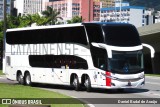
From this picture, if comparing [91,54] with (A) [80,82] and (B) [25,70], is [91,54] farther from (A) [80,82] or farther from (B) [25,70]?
(B) [25,70]

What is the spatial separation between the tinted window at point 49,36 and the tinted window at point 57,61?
2.98 ft

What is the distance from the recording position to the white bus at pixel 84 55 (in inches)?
990

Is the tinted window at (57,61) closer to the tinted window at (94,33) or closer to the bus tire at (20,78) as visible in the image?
the tinted window at (94,33)

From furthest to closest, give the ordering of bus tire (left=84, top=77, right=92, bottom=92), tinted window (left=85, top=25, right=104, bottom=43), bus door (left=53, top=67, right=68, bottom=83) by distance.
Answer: bus door (left=53, top=67, right=68, bottom=83), bus tire (left=84, top=77, right=92, bottom=92), tinted window (left=85, top=25, right=104, bottom=43)

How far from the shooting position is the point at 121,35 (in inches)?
1013

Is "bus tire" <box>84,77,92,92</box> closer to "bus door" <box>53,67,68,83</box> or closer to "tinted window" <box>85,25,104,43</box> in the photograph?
"bus door" <box>53,67,68,83</box>

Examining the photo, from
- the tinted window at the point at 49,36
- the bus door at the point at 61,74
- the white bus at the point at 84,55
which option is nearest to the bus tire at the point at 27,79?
the white bus at the point at 84,55

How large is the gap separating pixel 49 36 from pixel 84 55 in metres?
3.63

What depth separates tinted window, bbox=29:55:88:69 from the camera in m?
26.9

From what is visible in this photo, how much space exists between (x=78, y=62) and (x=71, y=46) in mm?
1039

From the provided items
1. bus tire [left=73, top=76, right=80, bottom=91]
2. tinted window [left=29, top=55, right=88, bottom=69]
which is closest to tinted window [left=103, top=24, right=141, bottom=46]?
tinted window [left=29, top=55, right=88, bottom=69]

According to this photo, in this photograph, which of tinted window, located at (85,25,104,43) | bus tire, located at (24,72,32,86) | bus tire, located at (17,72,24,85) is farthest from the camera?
bus tire, located at (17,72,24,85)

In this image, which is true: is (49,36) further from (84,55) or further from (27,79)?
(27,79)

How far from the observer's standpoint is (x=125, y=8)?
625 feet
